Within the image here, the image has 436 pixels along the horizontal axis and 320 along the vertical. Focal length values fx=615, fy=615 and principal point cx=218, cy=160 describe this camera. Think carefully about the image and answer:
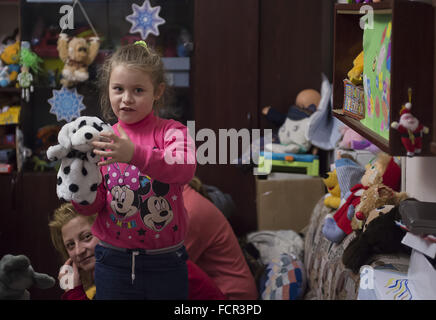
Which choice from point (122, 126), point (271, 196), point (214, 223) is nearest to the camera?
point (122, 126)

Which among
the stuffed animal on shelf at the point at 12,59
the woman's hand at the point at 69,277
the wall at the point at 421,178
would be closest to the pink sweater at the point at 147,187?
the woman's hand at the point at 69,277

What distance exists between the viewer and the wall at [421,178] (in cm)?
109

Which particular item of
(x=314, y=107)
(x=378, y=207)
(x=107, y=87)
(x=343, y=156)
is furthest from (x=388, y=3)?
(x=314, y=107)

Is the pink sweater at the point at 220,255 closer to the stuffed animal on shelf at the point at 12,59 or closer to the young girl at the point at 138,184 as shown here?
the young girl at the point at 138,184

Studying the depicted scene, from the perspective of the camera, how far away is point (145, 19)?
2.84ft

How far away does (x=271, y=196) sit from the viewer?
6.50 ft

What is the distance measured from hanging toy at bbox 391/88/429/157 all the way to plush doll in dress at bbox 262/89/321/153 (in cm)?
124

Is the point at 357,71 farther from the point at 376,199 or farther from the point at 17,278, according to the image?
the point at 17,278

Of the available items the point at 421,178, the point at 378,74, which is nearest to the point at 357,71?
the point at 378,74

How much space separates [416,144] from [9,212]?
3.83ft

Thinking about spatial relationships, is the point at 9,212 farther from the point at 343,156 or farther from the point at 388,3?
the point at 388,3

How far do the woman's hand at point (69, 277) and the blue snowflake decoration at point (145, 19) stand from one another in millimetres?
314

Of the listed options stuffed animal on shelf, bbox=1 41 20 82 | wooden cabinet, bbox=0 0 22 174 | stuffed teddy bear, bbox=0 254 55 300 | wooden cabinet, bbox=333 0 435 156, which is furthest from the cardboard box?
stuffed teddy bear, bbox=0 254 55 300

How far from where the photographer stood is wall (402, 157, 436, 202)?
1092mm
